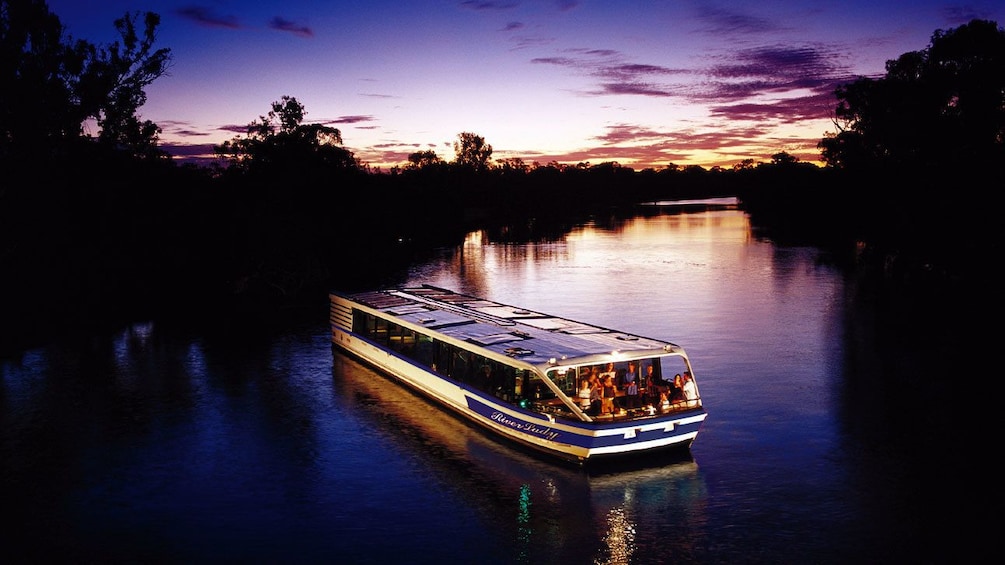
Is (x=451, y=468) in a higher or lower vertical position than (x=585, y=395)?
lower

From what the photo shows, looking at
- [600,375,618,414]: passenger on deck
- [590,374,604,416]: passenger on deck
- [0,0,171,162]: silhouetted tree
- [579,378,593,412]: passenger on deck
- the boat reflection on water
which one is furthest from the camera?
[0,0,171,162]: silhouetted tree

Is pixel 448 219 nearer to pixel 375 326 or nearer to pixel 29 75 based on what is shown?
pixel 29 75

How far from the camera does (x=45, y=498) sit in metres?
23.4

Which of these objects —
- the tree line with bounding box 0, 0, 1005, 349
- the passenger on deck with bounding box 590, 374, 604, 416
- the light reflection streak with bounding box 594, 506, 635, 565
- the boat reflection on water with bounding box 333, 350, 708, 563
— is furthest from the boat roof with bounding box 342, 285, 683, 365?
the tree line with bounding box 0, 0, 1005, 349

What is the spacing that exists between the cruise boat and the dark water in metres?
0.89

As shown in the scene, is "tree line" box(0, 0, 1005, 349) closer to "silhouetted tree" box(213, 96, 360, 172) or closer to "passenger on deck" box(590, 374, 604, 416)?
"silhouetted tree" box(213, 96, 360, 172)

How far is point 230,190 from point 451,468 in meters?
51.3

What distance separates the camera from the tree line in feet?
182

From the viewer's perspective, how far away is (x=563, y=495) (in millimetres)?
22719

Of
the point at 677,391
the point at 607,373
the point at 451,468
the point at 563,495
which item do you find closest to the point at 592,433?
the point at 563,495

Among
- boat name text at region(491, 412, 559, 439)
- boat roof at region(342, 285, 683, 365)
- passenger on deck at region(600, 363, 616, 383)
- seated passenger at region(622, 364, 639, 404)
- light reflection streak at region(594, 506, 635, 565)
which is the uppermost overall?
boat roof at region(342, 285, 683, 365)

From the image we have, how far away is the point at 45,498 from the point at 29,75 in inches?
1619

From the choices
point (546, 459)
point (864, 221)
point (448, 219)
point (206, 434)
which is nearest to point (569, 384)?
point (546, 459)

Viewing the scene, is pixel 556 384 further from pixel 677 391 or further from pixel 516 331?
pixel 516 331
